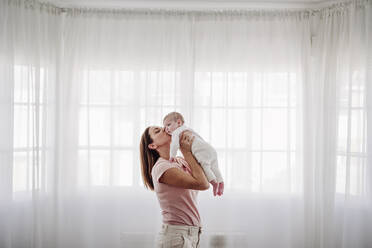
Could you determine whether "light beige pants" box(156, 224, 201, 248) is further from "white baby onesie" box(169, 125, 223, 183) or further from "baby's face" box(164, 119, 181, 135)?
"baby's face" box(164, 119, 181, 135)

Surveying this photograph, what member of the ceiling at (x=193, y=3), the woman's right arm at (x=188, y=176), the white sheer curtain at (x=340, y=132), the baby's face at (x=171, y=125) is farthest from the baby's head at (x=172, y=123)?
the white sheer curtain at (x=340, y=132)

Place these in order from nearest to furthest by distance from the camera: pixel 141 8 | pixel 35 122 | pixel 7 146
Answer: pixel 7 146 < pixel 35 122 < pixel 141 8

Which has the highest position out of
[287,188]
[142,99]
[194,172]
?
[142,99]

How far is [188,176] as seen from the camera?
6.00 ft

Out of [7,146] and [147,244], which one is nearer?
[7,146]

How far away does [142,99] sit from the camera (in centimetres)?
271

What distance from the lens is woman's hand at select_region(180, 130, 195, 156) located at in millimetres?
1864

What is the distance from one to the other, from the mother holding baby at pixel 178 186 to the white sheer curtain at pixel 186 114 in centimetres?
77

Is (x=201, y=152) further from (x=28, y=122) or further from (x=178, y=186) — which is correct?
(x=28, y=122)

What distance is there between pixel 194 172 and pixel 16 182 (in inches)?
62.3

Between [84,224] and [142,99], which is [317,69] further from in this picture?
[84,224]

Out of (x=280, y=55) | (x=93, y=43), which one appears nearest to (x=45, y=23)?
(x=93, y=43)

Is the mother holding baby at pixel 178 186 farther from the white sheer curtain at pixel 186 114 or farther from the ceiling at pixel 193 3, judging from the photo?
the ceiling at pixel 193 3

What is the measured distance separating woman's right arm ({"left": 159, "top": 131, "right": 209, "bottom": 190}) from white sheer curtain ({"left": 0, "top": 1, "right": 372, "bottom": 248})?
2.76 feet
